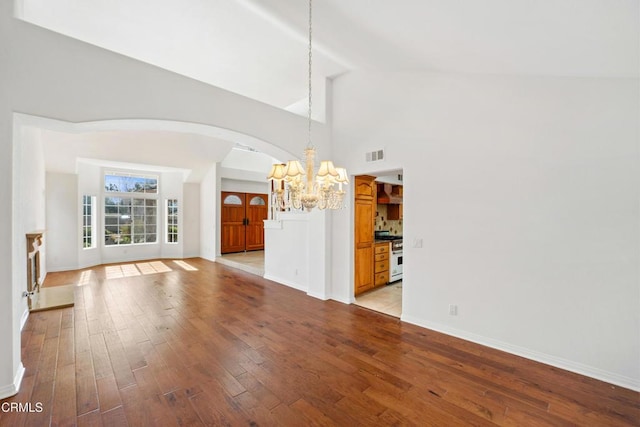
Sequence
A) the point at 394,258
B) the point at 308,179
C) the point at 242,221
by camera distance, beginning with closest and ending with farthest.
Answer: the point at 308,179 < the point at 394,258 < the point at 242,221

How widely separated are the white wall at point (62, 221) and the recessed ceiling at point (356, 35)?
Result: 14.6ft

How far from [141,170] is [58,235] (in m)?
2.62

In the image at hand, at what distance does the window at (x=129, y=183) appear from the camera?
25.0ft

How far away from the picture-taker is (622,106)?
89.4 inches

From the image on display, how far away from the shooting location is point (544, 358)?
105 inches

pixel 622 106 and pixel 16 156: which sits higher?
pixel 622 106

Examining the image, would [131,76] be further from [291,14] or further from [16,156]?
[291,14]

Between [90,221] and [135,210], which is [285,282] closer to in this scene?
[135,210]

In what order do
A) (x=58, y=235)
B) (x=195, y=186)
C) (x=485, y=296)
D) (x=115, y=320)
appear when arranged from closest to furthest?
1. (x=485, y=296)
2. (x=115, y=320)
3. (x=58, y=235)
4. (x=195, y=186)

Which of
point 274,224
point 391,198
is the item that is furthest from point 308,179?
point 391,198

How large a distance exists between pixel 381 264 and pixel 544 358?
2902mm

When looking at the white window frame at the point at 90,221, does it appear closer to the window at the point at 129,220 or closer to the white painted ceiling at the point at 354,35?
the window at the point at 129,220

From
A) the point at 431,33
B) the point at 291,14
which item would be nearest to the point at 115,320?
the point at 291,14

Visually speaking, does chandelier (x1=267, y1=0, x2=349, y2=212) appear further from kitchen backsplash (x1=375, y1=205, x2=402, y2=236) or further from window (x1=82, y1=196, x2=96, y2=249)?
window (x1=82, y1=196, x2=96, y2=249)
